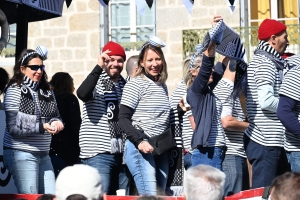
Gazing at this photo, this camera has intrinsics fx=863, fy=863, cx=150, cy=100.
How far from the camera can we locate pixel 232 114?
766 centimetres

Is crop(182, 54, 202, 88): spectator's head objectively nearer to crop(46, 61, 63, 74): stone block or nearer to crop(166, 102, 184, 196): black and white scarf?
crop(166, 102, 184, 196): black and white scarf

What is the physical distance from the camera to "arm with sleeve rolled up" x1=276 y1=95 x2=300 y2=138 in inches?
268

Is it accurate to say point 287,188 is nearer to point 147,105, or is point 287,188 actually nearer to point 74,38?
point 147,105

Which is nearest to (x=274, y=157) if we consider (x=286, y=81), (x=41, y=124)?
(x=286, y=81)

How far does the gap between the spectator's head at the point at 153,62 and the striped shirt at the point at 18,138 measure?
39.3 inches

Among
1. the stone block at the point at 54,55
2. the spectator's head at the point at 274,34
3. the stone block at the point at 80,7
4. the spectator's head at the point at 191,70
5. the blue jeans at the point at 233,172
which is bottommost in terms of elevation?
the blue jeans at the point at 233,172

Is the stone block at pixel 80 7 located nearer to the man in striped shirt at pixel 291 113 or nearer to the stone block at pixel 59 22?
the stone block at pixel 59 22

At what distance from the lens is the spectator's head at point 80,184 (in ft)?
15.0

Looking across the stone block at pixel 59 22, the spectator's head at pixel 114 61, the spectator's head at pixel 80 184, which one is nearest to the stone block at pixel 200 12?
the stone block at pixel 59 22

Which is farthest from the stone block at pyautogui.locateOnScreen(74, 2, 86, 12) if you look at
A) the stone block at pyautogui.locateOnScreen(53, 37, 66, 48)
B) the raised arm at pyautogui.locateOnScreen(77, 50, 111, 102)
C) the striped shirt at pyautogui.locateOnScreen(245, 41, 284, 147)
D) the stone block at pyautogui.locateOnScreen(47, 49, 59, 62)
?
the striped shirt at pyautogui.locateOnScreen(245, 41, 284, 147)

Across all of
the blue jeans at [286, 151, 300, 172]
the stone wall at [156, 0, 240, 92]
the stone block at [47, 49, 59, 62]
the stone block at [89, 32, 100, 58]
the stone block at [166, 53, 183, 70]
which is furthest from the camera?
the stone block at [47, 49, 59, 62]

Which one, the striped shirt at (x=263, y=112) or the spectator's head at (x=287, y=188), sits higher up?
the striped shirt at (x=263, y=112)

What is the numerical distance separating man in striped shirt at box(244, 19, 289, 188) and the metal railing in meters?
8.13

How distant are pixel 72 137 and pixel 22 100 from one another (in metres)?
1.93
